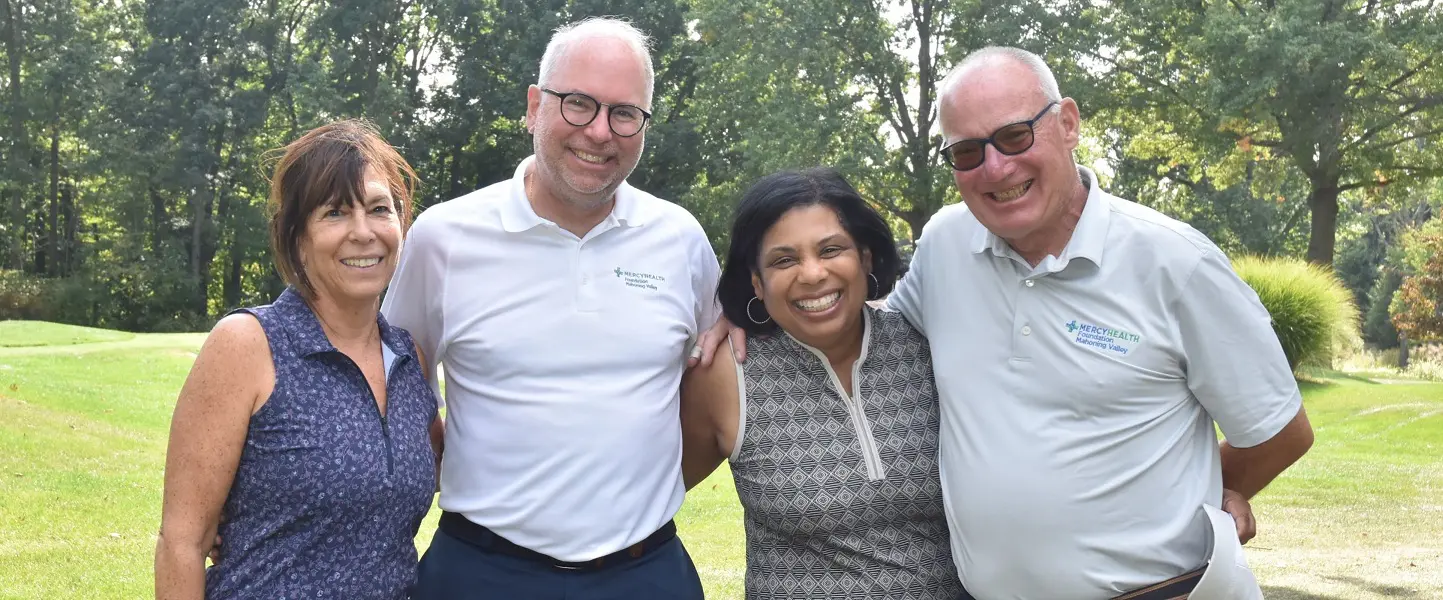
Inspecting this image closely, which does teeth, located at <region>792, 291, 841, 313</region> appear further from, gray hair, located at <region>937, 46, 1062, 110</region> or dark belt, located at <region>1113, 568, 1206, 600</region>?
dark belt, located at <region>1113, 568, 1206, 600</region>

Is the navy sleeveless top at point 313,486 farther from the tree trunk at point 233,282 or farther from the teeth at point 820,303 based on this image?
the tree trunk at point 233,282

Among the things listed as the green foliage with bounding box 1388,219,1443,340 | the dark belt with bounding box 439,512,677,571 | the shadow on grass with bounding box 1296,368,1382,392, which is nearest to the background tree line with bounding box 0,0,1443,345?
the green foliage with bounding box 1388,219,1443,340

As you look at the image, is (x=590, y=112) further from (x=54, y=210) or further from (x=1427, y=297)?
(x=54, y=210)

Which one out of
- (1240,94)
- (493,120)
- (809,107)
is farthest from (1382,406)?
(493,120)

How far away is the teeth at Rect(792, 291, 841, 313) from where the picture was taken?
10.9ft

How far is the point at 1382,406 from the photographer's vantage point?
53.9 feet

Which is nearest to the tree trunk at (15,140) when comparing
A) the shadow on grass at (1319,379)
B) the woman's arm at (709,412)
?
the shadow on grass at (1319,379)

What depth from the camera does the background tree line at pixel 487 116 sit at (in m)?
26.5

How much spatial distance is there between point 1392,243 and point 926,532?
2065 inches

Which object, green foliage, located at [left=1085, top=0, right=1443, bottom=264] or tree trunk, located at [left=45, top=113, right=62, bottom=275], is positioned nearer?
green foliage, located at [left=1085, top=0, right=1443, bottom=264]

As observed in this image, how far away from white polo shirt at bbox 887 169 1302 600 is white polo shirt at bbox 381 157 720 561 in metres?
0.93

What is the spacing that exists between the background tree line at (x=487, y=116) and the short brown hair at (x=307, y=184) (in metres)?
24.4

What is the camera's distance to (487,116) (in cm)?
3825

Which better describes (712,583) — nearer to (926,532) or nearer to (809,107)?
(926,532)
